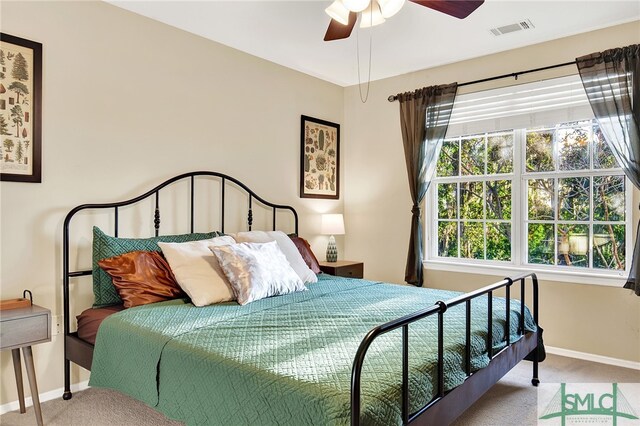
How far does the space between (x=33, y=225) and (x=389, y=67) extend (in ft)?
10.4

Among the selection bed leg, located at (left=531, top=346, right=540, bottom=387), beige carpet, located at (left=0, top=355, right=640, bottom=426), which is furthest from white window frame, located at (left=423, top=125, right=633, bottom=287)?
bed leg, located at (left=531, top=346, right=540, bottom=387)

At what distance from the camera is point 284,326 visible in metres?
2.07

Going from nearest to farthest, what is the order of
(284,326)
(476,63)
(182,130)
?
1. (284,326)
2. (182,130)
3. (476,63)

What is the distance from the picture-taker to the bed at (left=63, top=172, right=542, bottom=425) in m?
1.43

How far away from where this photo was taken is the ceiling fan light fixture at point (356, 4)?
2.20 meters

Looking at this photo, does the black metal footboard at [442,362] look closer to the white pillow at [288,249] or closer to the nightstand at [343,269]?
the white pillow at [288,249]

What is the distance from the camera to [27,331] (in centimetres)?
215

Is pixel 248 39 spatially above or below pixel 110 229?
above

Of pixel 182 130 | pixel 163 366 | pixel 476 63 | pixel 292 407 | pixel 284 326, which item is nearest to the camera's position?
pixel 292 407

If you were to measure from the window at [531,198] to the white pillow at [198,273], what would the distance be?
229cm

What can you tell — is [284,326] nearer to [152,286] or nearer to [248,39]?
[152,286]

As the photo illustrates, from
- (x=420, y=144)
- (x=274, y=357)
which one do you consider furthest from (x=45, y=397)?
(x=420, y=144)

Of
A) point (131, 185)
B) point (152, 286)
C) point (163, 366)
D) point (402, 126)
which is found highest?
point (402, 126)

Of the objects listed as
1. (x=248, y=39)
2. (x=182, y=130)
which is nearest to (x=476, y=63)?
(x=248, y=39)
